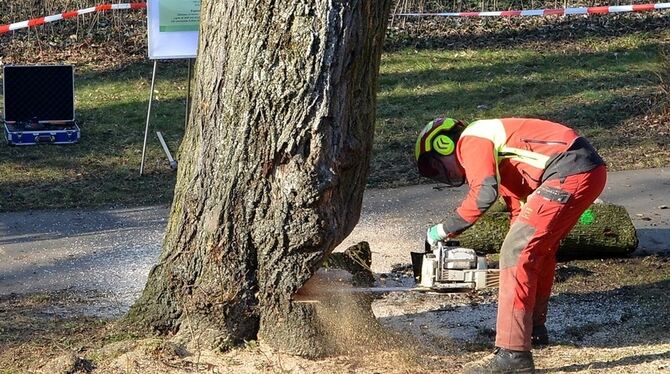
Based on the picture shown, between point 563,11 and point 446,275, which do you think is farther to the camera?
point 563,11

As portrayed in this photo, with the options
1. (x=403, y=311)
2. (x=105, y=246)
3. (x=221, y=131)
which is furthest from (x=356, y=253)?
(x=105, y=246)

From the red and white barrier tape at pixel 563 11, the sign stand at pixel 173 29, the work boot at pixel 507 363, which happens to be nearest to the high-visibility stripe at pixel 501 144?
the work boot at pixel 507 363

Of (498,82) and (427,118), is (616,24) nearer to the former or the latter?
(498,82)

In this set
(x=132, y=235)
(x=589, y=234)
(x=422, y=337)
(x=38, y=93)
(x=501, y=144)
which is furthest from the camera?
(x=38, y=93)

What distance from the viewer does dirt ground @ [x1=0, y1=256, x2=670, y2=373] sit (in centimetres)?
533

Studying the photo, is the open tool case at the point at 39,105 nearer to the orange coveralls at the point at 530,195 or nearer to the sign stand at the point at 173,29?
the sign stand at the point at 173,29

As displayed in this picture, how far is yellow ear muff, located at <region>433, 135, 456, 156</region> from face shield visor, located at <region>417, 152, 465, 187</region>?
3 centimetres

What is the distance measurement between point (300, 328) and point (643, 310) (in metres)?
2.47

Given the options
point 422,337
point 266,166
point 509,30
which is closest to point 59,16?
point 509,30

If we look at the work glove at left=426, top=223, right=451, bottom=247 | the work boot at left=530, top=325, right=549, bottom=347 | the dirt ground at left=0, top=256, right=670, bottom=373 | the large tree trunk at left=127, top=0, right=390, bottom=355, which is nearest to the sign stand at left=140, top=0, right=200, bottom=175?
the dirt ground at left=0, top=256, right=670, bottom=373

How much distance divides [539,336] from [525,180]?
1028mm

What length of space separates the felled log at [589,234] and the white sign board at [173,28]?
3.76 metres

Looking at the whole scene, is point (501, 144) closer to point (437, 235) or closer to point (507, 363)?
point (437, 235)

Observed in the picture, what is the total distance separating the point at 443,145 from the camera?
17.8 ft
